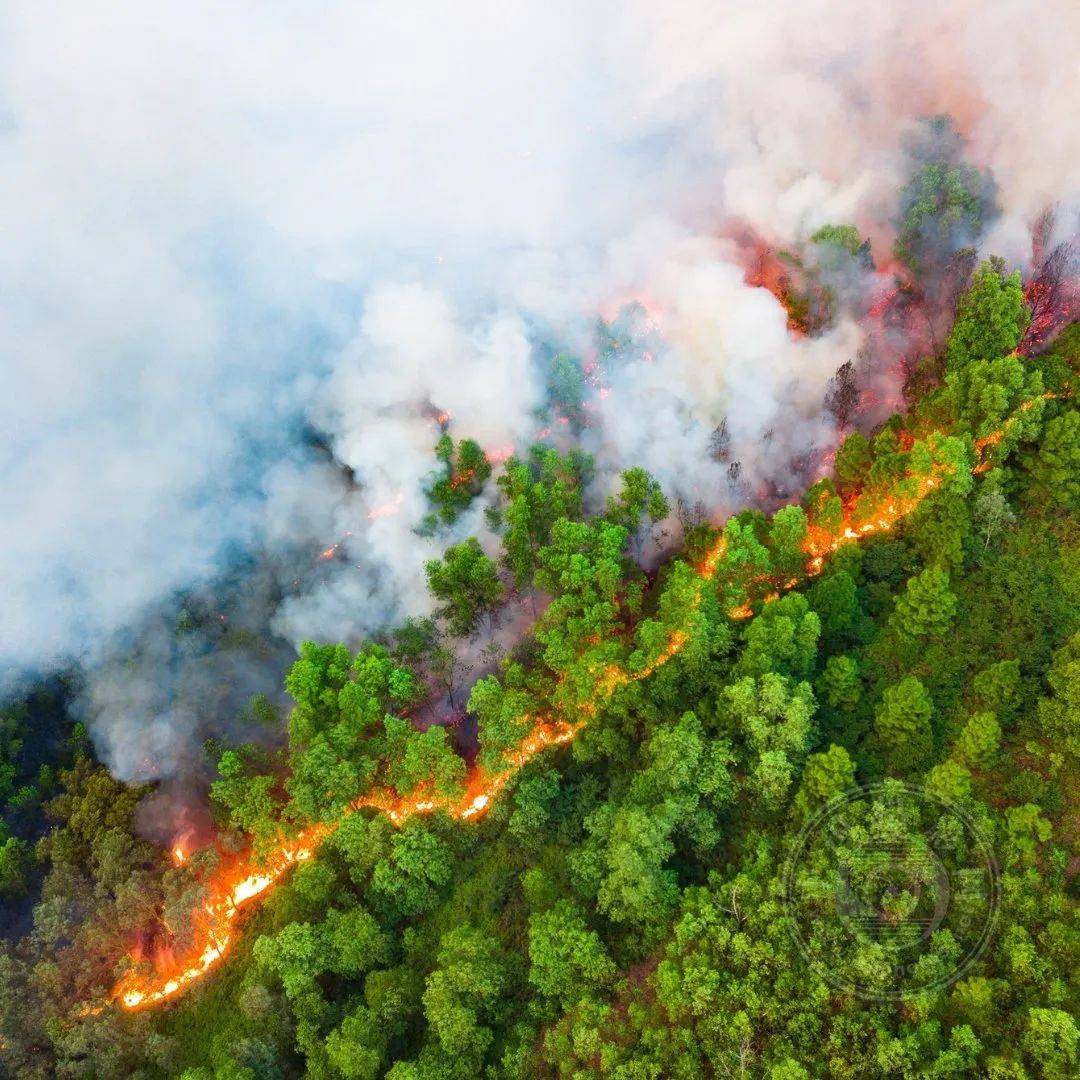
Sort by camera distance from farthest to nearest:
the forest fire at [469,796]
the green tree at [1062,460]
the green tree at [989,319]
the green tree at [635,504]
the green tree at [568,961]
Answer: the green tree at [635,504], the green tree at [989,319], the forest fire at [469,796], the green tree at [1062,460], the green tree at [568,961]

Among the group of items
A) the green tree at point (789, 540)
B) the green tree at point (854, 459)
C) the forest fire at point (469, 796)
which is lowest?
the forest fire at point (469, 796)

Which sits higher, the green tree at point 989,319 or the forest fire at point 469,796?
the green tree at point 989,319

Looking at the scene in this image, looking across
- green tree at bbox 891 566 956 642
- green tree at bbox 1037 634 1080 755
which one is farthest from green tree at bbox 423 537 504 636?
green tree at bbox 1037 634 1080 755

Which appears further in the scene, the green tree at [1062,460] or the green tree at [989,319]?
the green tree at [989,319]

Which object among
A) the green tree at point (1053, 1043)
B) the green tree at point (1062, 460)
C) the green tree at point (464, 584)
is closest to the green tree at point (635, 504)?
the green tree at point (464, 584)

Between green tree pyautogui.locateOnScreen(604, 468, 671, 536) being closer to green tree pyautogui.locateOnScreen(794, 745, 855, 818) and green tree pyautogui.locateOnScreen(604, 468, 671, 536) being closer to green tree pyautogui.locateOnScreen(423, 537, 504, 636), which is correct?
green tree pyautogui.locateOnScreen(423, 537, 504, 636)

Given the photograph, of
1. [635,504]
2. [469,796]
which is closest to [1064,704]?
[635,504]

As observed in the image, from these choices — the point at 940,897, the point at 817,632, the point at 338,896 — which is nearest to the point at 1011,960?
the point at 940,897

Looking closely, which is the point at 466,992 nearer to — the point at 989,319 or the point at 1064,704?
the point at 1064,704

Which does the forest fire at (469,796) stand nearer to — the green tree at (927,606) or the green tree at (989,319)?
the green tree at (927,606)
